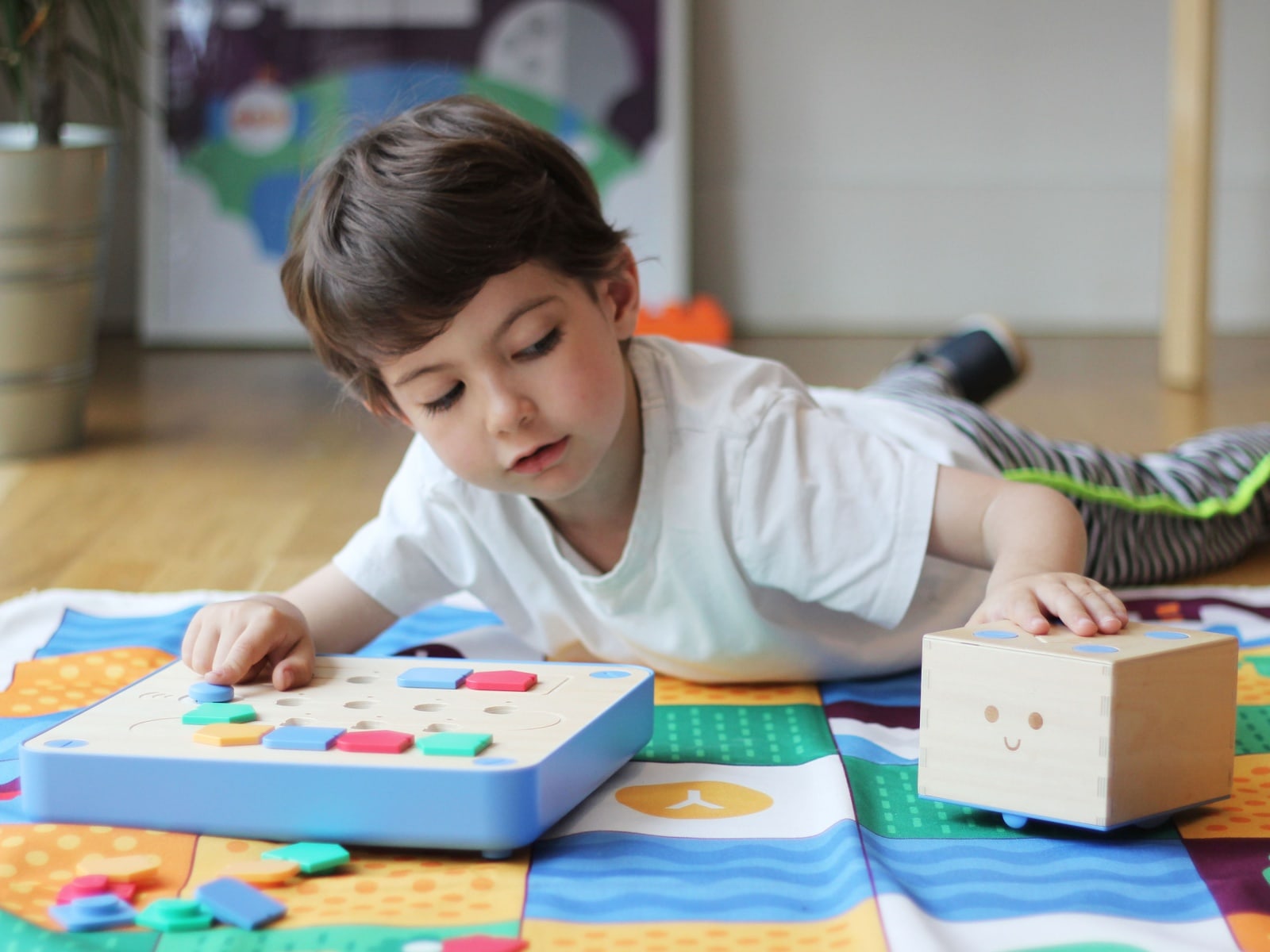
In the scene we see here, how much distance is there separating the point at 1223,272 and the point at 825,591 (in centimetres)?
211

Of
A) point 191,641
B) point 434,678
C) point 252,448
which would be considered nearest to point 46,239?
point 252,448

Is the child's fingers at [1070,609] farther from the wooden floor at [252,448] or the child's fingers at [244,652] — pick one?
the wooden floor at [252,448]

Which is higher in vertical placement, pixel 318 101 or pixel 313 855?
pixel 318 101

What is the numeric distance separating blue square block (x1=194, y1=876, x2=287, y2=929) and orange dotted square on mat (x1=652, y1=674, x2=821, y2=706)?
364 millimetres

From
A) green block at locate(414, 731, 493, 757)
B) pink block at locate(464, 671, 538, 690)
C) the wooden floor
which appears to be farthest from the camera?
the wooden floor

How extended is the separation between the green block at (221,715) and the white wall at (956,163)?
2074 millimetres

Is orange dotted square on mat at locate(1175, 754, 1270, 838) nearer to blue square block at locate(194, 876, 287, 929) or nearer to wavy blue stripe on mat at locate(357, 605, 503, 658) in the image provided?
blue square block at locate(194, 876, 287, 929)

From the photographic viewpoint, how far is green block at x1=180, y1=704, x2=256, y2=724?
0.74 metres

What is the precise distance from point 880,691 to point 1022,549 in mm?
191

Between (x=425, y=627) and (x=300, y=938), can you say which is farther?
(x=425, y=627)

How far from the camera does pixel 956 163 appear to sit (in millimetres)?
2707

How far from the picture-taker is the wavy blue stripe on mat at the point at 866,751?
830 millimetres

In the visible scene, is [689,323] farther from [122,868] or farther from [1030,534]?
[122,868]

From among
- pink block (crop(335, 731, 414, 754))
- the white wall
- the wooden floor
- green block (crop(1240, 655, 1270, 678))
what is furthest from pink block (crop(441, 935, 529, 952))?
the white wall
